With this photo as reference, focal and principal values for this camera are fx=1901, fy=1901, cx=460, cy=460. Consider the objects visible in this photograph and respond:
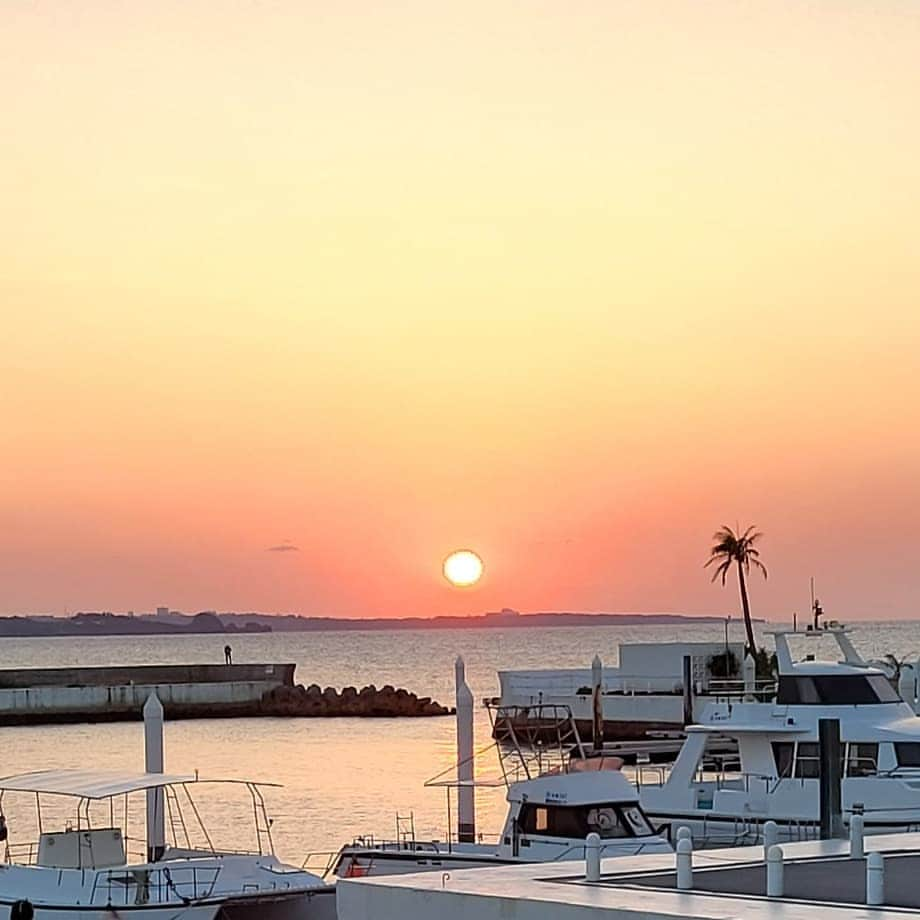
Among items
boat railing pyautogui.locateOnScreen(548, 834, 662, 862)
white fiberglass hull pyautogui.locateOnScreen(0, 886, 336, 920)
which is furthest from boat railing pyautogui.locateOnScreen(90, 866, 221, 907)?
boat railing pyautogui.locateOnScreen(548, 834, 662, 862)

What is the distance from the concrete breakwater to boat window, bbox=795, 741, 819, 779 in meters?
82.4

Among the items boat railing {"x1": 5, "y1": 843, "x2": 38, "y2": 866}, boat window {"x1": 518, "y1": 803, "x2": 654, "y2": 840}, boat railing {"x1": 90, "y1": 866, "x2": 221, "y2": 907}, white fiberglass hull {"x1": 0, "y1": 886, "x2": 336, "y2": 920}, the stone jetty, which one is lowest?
boat railing {"x1": 5, "y1": 843, "x2": 38, "y2": 866}

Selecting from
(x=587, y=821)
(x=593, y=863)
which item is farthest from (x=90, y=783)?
(x=593, y=863)

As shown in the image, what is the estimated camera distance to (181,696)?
11862cm

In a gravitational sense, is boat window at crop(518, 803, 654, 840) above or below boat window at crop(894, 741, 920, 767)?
below

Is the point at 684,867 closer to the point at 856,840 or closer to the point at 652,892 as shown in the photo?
the point at 652,892

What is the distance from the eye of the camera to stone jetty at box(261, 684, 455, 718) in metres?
118

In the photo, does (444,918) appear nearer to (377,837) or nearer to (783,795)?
(783,795)

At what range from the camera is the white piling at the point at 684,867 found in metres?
13.0

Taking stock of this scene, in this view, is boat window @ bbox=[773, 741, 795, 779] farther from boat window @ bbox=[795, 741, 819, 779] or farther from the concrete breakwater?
the concrete breakwater

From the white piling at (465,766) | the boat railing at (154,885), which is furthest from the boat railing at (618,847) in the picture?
the white piling at (465,766)

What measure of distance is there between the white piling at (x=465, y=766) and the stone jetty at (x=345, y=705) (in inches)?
3006

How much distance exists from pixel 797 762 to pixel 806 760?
0.19 meters

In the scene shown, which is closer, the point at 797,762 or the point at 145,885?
the point at 145,885
